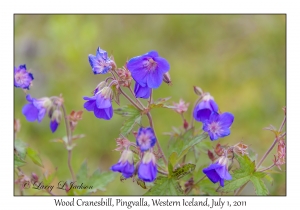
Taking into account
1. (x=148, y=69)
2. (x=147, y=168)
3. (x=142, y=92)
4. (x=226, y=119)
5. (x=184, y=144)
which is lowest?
(x=147, y=168)

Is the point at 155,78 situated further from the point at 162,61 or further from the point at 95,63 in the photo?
the point at 95,63

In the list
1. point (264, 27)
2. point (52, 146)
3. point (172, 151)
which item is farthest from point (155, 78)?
point (264, 27)

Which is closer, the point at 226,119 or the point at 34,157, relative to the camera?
the point at 226,119

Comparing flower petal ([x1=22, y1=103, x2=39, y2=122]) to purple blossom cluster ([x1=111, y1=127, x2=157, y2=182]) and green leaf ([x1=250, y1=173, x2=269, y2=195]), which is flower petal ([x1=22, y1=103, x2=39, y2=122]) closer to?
purple blossom cluster ([x1=111, y1=127, x2=157, y2=182])

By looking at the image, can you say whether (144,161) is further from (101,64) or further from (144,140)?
(101,64)

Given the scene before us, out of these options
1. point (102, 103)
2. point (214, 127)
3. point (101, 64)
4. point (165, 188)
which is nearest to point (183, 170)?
point (165, 188)

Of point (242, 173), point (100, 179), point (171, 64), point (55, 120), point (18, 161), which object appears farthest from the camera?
point (171, 64)

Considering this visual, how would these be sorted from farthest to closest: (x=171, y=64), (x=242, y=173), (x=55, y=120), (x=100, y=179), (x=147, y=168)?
1. (x=171, y=64)
2. (x=100, y=179)
3. (x=55, y=120)
4. (x=242, y=173)
5. (x=147, y=168)
